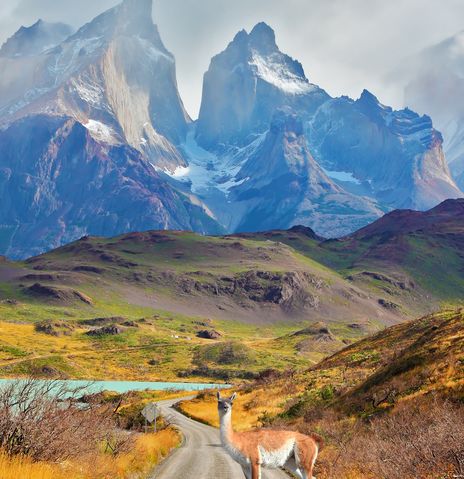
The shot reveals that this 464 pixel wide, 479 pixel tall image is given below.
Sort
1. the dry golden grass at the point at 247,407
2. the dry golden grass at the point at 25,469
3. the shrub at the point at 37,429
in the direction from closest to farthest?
the dry golden grass at the point at 25,469
the shrub at the point at 37,429
the dry golden grass at the point at 247,407

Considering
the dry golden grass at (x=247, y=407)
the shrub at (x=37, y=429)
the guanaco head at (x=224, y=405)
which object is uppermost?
the guanaco head at (x=224, y=405)

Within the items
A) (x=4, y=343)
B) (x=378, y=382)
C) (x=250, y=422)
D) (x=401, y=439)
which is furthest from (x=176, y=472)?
(x=4, y=343)

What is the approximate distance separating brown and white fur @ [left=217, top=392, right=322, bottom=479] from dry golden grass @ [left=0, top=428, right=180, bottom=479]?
18.1 ft

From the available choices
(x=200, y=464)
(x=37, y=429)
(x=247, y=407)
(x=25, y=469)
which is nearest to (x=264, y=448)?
(x=25, y=469)

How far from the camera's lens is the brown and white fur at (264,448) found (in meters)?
18.4

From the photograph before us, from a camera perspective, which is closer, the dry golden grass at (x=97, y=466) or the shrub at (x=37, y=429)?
the dry golden grass at (x=97, y=466)

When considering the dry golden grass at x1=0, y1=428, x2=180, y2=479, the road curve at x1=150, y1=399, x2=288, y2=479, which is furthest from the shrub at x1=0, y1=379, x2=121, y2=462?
the road curve at x1=150, y1=399, x2=288, y2=479

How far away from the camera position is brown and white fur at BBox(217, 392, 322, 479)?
18.4m

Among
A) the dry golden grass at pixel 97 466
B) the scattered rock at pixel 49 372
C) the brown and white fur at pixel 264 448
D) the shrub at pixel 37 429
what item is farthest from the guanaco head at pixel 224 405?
the scattered rock at pixel 49 372

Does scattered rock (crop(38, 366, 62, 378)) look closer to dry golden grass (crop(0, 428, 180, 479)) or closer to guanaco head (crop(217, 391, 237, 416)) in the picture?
dry golden grass (crop(0, 428, 180, 479))

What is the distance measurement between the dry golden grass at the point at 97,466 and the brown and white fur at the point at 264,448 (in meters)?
5.53

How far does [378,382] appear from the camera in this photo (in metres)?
43.9

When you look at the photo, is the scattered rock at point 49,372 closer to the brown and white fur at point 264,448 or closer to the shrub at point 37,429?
the shrub at point 37,429

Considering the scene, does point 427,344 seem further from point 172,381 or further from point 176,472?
point 172,381
